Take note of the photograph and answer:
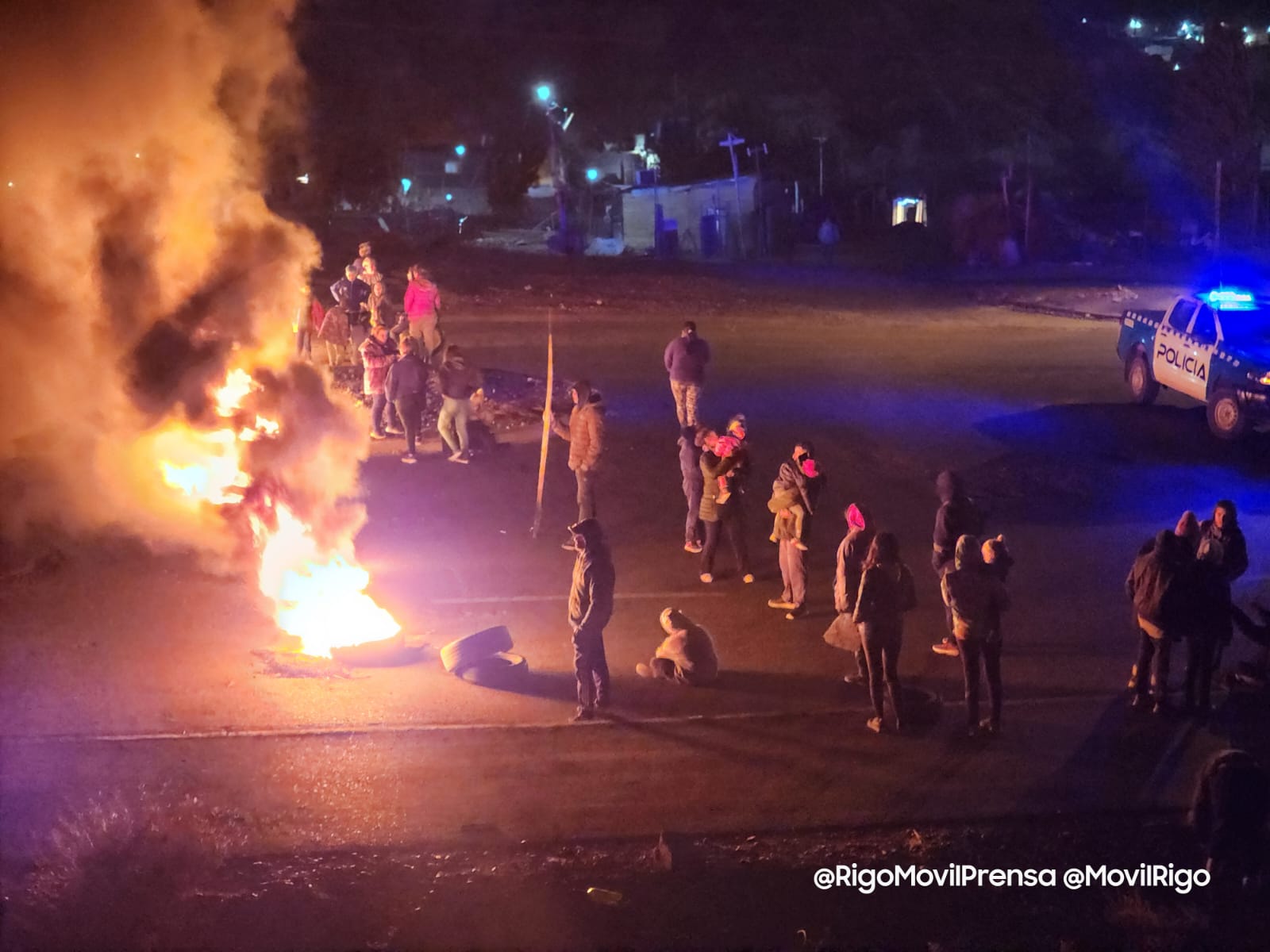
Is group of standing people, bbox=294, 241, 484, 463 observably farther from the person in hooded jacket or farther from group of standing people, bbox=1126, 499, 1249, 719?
group of standing people, bbox=1126, 499, 1249, 719

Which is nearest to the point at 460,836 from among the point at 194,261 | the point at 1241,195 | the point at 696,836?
the point at 696,836

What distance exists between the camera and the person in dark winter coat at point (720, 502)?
10.6 meters

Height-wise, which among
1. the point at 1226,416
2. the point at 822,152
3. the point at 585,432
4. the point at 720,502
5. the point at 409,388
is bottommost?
the point at 720,502

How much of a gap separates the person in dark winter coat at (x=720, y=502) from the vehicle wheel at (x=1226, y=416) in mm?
8304

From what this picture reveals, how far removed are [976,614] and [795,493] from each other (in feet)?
7.73

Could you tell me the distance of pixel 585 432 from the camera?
38.7 ft

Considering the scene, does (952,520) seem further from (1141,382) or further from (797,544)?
Answer: (1141,382)

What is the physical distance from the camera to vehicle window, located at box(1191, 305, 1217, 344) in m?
16.9

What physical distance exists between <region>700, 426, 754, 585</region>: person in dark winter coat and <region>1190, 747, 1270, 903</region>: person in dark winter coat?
5017 mm

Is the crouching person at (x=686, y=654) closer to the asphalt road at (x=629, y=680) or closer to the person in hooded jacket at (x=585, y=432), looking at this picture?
the asphalt road at (x=629, y=680)

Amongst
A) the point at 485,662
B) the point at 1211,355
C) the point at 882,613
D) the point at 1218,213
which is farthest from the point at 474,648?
the point at 1218,213

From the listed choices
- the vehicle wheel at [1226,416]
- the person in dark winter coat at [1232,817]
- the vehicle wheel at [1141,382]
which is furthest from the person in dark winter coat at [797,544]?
the vehicle wheel at [1141,382]

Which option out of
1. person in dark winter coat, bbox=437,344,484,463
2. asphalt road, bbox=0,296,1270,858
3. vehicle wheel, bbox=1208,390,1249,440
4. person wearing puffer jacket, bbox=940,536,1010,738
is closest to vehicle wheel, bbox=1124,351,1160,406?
asphalt road, bbox=0,296,1270,858

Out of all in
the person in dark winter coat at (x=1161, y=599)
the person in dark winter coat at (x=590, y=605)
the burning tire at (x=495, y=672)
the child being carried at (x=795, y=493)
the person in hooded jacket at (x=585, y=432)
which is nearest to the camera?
the person in dark winter coat at (x=1161, y=599)
